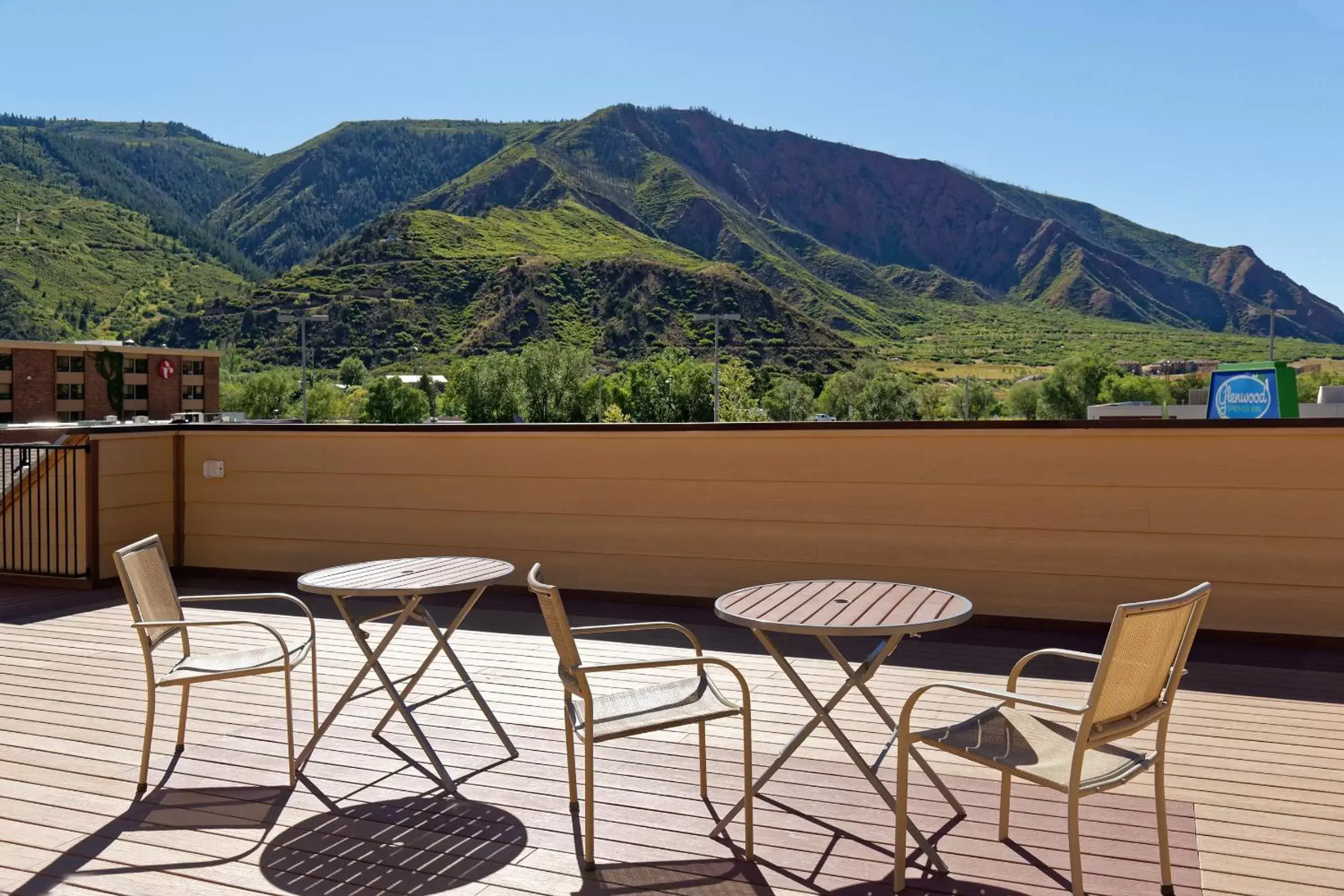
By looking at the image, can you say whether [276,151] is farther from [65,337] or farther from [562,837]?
[562,837]

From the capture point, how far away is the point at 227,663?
3.11 metres

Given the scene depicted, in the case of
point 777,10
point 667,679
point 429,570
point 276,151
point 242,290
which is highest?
point 276,151

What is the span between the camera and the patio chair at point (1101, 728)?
2.00 m

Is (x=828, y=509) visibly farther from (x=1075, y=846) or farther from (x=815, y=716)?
(x=1075, y=846)

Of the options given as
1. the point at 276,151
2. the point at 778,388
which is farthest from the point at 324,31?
the point at 276,151

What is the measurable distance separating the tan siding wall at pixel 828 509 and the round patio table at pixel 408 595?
227 cm

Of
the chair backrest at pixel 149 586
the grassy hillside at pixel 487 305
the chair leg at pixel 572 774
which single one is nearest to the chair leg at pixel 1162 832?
the chair leg at pixel 572 774

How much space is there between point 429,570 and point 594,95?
15806 cm

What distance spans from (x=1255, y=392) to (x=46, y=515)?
8474 millimetres

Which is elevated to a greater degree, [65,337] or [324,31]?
[324,31]

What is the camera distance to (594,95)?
5940 inches

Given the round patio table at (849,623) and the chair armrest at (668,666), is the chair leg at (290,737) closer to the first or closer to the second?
the chair armrest at (668,666)

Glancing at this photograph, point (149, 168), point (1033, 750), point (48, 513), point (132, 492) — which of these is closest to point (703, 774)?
point (1033, 750)

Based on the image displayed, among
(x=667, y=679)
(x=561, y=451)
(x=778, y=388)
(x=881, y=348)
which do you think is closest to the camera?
(x=667, y=679)
